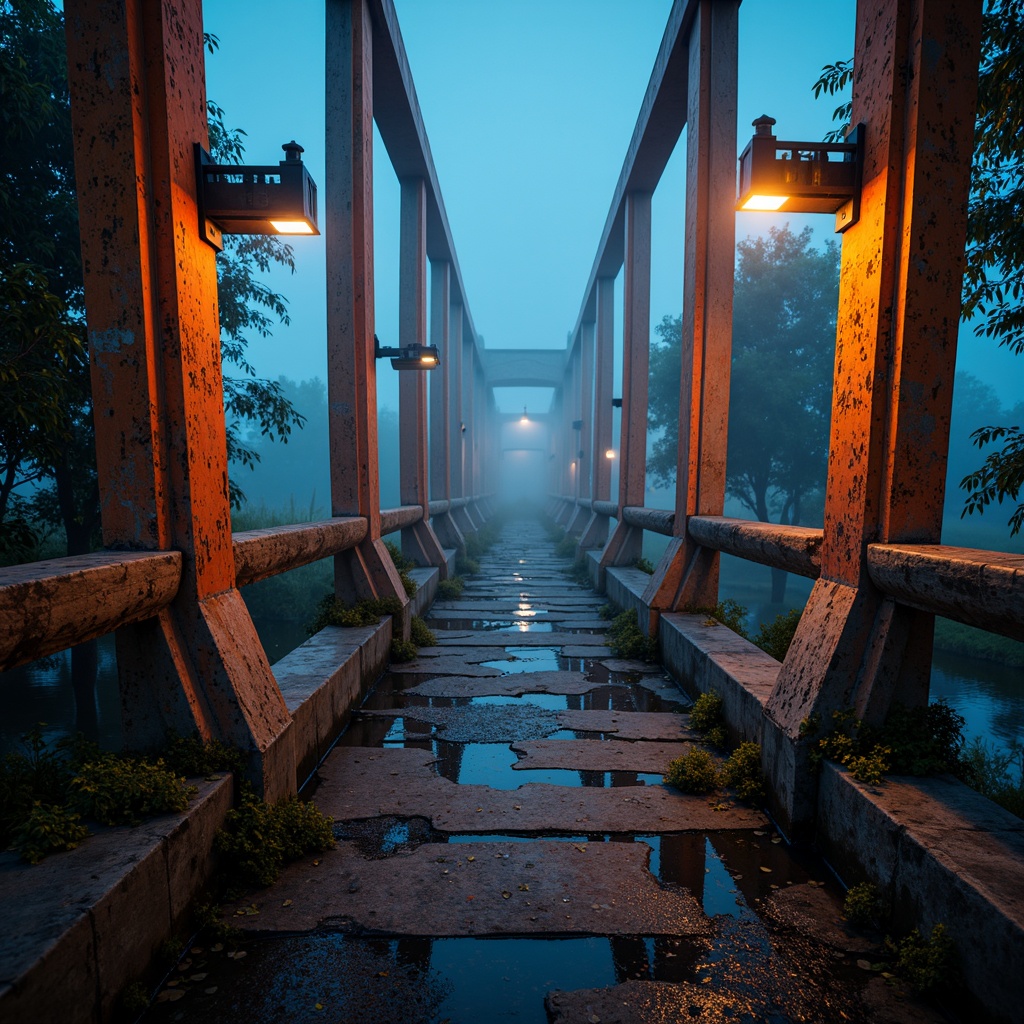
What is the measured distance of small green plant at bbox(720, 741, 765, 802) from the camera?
3.22 metres

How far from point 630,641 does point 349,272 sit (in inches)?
167

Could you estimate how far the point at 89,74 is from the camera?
2490 mm

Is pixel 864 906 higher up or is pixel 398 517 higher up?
pixel 398 517

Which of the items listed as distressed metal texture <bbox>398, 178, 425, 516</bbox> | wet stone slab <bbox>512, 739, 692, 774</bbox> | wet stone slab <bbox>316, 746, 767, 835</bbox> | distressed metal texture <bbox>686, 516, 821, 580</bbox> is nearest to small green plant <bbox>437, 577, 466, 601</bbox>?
distressed metal texture <bbox>398, 178, 425, 516</bbox>

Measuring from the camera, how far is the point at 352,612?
539cm

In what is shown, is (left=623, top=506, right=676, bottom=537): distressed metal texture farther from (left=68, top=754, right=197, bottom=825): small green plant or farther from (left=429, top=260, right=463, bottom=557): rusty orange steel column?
(left=68, top=754, right=197, bottom=825): small green plant

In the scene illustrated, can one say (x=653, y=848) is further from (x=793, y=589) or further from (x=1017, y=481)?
(x=793, y=589)

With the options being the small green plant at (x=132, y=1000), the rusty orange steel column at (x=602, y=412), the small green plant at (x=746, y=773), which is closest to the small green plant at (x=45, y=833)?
the small green plant at (x=132, y=1000)

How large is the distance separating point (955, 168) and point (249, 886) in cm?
409

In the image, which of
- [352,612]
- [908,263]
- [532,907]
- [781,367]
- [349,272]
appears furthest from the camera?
[781,367]

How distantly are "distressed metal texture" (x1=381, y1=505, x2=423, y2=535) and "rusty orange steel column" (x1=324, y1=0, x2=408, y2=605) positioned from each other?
3.43 feet

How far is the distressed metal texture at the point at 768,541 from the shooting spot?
139 inches

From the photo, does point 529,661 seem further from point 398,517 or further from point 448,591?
point 448,591

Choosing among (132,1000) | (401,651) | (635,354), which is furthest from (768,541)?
(635,354)
